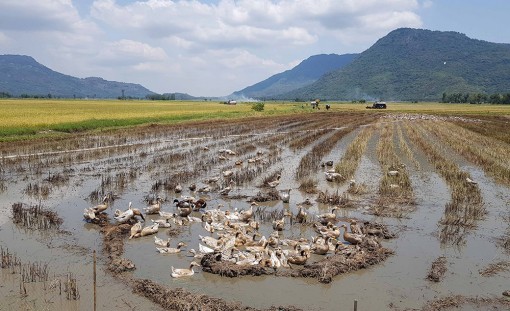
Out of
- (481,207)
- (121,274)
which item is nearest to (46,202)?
(121,274)

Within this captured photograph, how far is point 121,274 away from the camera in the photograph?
8.38m

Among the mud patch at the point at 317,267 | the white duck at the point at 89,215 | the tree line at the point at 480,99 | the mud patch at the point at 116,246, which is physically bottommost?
the mud patch at the point at 116,246

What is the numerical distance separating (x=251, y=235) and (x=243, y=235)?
1.97 ft

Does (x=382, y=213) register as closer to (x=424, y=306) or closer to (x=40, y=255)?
(x=424, y=306)

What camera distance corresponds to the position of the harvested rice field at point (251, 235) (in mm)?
7652

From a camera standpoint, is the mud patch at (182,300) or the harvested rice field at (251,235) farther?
the harvested rice field at (251,235)

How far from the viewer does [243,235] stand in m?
10.4

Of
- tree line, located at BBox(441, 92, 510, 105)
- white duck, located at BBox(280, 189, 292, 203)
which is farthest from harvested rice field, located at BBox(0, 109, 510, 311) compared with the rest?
tree line, located at BBox(441, 92, 510, 105)

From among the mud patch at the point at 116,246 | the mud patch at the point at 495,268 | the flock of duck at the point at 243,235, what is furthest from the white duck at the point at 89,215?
the mud patch at the point at 495,268

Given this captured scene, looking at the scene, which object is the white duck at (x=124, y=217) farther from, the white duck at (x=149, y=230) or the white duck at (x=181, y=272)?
the white duck at (x=181, y=272)

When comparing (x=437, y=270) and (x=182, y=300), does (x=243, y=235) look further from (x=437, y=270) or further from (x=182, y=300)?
(x=437, y=270)

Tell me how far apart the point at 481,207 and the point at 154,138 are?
24.4 meters

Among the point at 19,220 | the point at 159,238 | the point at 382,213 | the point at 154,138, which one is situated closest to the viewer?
the point at 159,238

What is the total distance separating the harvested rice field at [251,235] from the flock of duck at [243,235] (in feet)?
0.14
